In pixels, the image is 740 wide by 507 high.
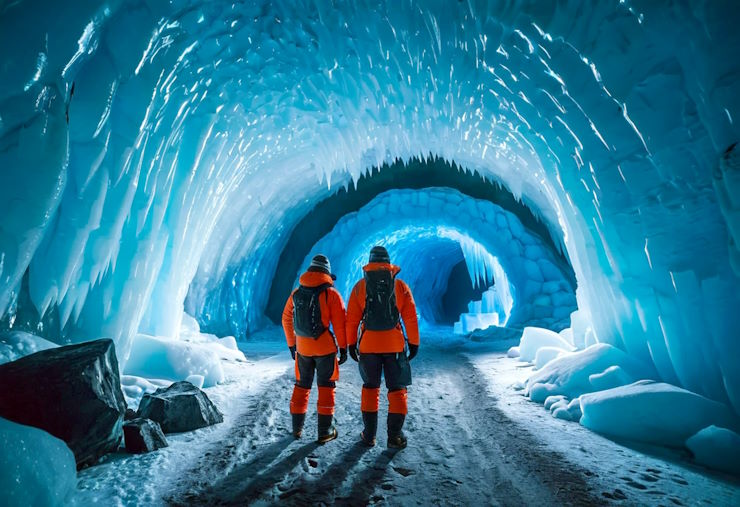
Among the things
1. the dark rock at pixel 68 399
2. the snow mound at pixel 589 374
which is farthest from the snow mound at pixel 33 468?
the snow mound at pixel 589 374

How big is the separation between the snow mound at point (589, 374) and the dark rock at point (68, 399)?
3736 millimetres

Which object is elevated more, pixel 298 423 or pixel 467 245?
pixel 467 245

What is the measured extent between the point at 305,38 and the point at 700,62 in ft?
14.1

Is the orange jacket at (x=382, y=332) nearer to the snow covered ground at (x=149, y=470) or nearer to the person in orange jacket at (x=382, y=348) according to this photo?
the person in orange jacket at (x=382, y=348)

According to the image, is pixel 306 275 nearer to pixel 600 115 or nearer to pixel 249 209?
pixel 600 115

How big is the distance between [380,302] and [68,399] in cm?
205

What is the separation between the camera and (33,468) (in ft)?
5.57

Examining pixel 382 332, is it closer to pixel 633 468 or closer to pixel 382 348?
pixel 382 348

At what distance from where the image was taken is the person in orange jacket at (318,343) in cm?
280

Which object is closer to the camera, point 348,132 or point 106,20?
point 106,20

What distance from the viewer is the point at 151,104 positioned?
3.85 metres

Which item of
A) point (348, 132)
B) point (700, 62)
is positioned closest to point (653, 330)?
point (700, 62)

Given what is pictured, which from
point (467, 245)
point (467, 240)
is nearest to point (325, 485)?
point (467, 240)

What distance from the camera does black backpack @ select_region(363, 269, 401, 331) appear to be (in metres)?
2.80
